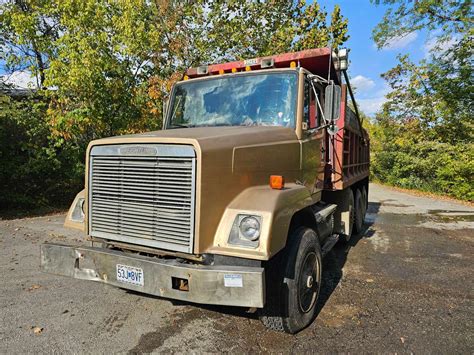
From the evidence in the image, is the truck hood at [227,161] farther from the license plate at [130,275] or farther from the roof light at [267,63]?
the roof light at [267,63]

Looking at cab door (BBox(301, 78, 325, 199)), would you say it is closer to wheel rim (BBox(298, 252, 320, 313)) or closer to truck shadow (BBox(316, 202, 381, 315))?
wheel rim (BBox(298, 252, 320, 313))

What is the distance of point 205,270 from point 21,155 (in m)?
9.03

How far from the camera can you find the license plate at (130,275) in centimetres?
299

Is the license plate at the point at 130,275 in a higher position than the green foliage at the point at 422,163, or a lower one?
lower

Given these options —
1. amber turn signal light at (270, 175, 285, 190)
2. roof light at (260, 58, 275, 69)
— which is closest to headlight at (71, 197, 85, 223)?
amber turn signal light at (270, 175, 285, 190)

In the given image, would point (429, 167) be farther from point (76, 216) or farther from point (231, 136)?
point (76, 216)

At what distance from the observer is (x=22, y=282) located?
4.66 metres

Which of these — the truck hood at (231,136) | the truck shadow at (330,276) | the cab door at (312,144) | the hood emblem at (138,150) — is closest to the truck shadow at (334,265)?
the truck shadow at (330,276)

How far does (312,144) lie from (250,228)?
1.96 metres

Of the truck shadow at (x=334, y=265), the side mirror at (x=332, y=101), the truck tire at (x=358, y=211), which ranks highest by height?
the side mirror at (x=332, y=101)

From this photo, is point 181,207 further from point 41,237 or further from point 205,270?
point 41,237

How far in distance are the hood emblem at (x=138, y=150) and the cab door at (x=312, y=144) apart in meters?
1.81

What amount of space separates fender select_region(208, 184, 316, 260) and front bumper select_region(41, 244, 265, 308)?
0.14 metres

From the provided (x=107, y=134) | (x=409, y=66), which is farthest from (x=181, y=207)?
(x=409, y=66)
